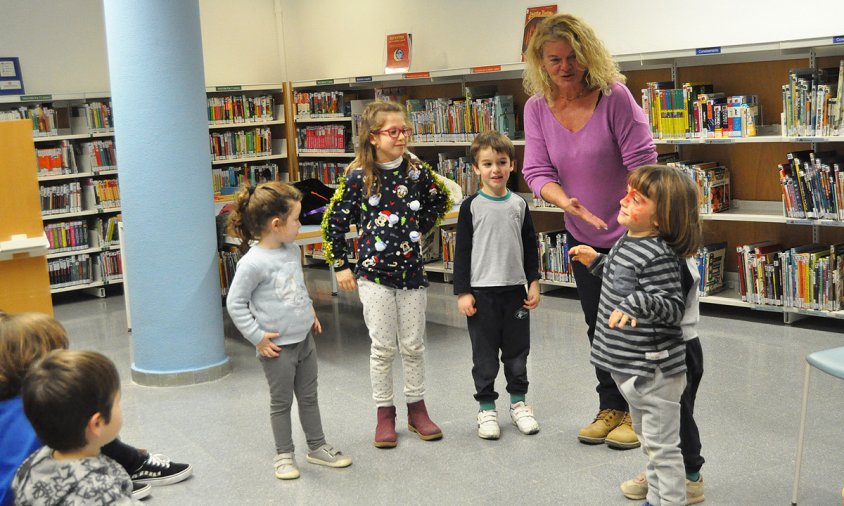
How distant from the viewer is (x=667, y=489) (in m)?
2.68

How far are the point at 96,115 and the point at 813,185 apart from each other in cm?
551

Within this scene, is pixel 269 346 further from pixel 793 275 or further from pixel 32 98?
pixel 32 98

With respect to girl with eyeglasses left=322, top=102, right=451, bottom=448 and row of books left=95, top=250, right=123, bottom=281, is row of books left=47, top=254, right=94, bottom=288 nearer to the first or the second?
row of books left=95, top=250, right=123, bottom=281

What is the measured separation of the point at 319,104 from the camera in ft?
27.5

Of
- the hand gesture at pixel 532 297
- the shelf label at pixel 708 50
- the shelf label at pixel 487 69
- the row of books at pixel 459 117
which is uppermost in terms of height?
the shelf label at pixel 487 69

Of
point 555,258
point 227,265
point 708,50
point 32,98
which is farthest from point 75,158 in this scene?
point 708,50

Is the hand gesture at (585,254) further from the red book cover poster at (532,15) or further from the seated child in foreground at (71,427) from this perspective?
the red book cover poster at (532,15)

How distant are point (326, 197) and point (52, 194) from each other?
2864mm

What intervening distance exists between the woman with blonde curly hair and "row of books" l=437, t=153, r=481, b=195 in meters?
3.70

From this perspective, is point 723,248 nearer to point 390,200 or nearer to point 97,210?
point 390,200

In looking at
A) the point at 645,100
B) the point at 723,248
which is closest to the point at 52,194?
the point at 645,100

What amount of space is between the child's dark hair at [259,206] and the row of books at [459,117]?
3.75 metres

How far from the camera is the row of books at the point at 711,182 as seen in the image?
572 centimetres

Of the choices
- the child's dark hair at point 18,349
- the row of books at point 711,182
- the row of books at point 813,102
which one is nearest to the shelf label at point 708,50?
the row of books at point 813,102
